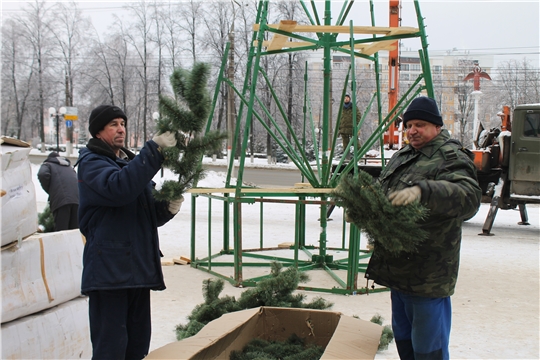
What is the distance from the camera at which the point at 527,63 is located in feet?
117

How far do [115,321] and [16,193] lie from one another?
3.03ft

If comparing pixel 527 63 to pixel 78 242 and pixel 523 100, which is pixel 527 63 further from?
pixel 78 242

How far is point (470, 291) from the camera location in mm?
5879

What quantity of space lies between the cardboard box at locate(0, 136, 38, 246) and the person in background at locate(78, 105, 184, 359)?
45cm

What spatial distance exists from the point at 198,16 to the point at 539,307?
29.6 metres

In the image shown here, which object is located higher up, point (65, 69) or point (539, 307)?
point (65, 69)

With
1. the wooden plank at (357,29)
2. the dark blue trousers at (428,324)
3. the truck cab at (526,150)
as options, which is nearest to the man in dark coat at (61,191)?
the wooden plank at (357,29)

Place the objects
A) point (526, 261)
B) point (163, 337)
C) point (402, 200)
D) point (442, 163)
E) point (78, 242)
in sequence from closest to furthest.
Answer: point (402, 200) → point (442, 163) → point (78, 242) → point (163, 337) → point (526, 261)

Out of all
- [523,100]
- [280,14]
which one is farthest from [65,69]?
[523,100]

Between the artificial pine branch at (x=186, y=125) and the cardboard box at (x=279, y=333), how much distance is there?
81 centimetres

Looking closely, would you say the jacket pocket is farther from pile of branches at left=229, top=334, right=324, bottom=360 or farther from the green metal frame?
the green metal frame

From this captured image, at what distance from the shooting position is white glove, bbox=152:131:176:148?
257cm

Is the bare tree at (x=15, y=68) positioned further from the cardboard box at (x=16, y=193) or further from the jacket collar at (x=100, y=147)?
the jacket collar at (x=100, y=147)

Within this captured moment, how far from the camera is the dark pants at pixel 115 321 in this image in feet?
8.53
